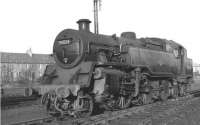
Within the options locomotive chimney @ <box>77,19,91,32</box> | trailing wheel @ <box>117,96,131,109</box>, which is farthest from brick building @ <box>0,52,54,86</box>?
trailing wheel @ <box>117,96,131,109</box>

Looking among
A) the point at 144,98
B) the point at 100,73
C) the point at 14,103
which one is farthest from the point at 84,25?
the point at 14,103

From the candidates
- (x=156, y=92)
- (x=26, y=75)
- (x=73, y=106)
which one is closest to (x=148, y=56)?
(x=156, y=92)

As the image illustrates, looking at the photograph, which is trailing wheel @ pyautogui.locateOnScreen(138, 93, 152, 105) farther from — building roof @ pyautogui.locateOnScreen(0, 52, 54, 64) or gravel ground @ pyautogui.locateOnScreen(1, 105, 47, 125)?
building roof @ pyautogui.locateOnScreen(0, 52, 54, 64)

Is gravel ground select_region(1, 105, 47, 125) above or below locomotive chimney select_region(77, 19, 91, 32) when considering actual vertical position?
below

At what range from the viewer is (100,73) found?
31.5 feet

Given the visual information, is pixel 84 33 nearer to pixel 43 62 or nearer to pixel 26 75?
pixel 26 75

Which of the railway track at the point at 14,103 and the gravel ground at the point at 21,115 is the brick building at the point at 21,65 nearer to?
the railway track at the point at 14,103

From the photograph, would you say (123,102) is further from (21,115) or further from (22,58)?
(22,58)

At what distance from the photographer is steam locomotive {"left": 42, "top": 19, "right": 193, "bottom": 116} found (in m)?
9.62

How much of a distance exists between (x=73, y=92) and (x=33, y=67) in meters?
56.1

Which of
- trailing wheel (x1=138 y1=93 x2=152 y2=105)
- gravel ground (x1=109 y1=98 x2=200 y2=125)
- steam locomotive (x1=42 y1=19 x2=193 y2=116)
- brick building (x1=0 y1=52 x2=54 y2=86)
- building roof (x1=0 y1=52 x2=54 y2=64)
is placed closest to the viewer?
gravel ground (x1=109 y1=98 x2=200 y2=125)

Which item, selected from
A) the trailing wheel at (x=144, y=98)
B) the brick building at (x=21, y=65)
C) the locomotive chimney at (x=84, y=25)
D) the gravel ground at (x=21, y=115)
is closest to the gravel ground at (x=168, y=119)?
the trailing wheel at (x=144, y=98)

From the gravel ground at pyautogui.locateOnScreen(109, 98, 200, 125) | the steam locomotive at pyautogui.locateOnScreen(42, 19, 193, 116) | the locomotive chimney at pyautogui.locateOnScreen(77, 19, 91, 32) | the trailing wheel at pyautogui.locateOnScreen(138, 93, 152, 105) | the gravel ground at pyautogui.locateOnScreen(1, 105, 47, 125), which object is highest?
the locomotive chimney at pyautogui.locateOnScreen(77, 19, 91, 32)

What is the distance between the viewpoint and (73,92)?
9.04 m
